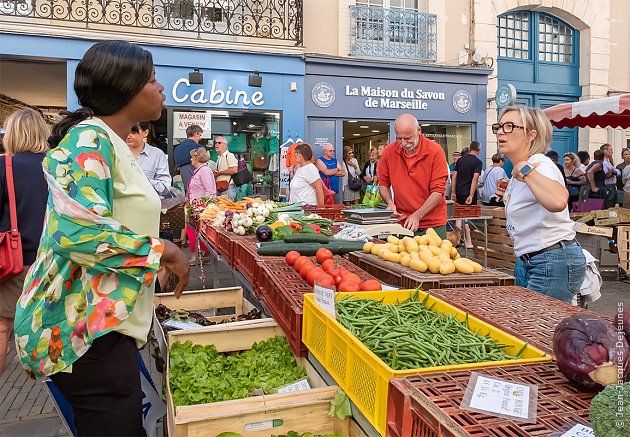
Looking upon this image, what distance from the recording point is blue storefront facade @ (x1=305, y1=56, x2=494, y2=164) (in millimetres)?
13758

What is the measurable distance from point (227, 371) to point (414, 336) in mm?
1374

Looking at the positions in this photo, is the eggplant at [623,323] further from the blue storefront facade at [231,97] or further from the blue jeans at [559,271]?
the blue storefront facade at [231,97]

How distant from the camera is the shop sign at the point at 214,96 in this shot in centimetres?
1256

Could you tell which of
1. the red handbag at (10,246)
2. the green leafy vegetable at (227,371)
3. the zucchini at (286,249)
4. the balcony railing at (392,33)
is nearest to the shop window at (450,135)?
the balcony railing at (392,33)

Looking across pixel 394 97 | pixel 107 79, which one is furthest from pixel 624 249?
pixel 107 79

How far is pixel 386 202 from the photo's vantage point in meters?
5.84

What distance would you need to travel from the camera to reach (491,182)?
11.8m

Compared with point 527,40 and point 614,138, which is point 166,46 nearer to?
point 527,40

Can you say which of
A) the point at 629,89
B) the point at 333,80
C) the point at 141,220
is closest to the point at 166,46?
the point at 333,80

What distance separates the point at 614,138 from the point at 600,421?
56.7 feet

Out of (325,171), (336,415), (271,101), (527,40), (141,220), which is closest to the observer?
(141,220)

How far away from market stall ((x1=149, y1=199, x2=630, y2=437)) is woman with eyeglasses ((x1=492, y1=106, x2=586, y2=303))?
258 mm

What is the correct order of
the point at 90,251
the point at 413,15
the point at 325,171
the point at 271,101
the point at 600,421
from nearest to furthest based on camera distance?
the point at 600,421, the point at 90,251, the point at 325,171, the point at 271,101, the point at 413,15

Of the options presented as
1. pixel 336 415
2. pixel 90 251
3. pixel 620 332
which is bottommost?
pixel 336 415
